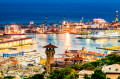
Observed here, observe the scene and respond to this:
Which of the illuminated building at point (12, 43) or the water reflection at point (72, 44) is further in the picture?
the illuminated building at point (12, 43)

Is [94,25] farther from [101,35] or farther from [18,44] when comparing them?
[18,44]

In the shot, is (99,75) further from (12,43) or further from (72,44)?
(12,43)

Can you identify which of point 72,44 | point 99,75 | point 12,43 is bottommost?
point 99,75

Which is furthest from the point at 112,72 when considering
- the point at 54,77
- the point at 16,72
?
the point at 16,72

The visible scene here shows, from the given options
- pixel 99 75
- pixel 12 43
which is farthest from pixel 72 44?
pixel 99 75

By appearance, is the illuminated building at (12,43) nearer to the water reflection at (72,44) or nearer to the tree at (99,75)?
the water reflection at (72,44)

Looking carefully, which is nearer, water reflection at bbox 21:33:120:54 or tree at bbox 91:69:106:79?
tree at bbox 91:69:106:79

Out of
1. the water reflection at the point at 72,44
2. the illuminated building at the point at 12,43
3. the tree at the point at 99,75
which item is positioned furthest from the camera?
the illuminated building at the point at 12,43

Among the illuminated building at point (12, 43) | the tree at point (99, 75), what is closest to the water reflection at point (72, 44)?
the illuminated building at point (12, 43)

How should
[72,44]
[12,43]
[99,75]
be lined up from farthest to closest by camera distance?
[12,43], [72,44], [99,75]

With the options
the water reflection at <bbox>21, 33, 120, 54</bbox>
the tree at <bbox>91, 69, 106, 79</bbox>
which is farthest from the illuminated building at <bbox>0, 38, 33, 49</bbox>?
the tree at <bbox>91, 69, 106, 79</bbox>

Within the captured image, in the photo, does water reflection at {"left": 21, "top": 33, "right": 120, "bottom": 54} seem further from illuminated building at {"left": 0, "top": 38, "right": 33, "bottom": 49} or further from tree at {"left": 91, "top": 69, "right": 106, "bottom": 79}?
tree at {"left": 91, "top": 69, "right": 106, "bottom": 79}

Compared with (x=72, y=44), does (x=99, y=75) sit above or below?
below

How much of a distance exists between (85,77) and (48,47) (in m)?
2.70
